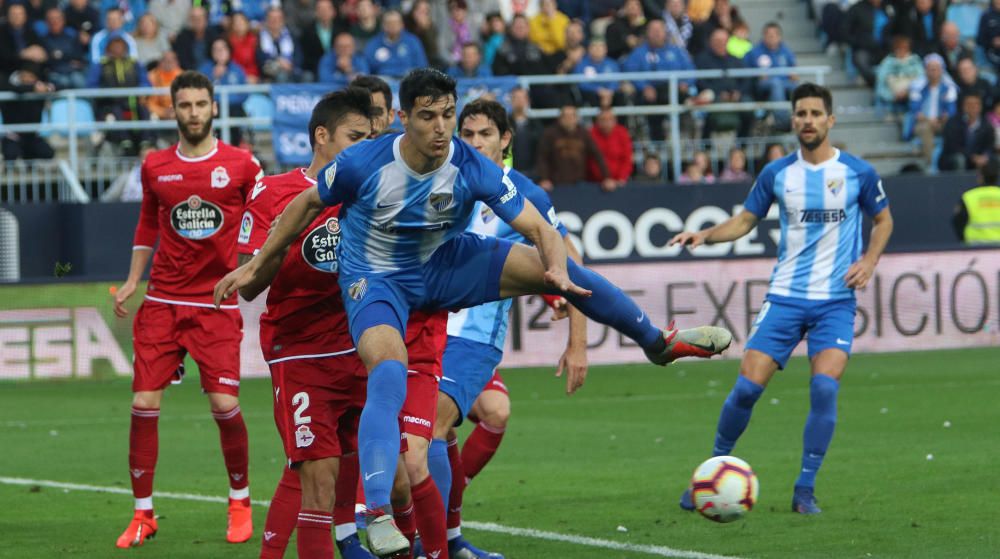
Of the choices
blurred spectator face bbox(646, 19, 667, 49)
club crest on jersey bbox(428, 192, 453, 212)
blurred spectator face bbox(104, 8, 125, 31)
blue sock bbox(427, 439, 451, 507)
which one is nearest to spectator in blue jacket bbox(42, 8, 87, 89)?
blurred spectator face bbox(104, 8, 125, 31)

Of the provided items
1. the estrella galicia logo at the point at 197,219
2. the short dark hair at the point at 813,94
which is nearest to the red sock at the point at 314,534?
the estrella galicia logo at the point at 197,219

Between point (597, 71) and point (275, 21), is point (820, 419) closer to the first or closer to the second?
point (597, 71)

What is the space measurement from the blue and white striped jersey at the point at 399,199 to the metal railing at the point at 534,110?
13583 mm

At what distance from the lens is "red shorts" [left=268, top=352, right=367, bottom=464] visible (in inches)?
283

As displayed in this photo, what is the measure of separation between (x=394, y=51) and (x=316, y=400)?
45.8 ft

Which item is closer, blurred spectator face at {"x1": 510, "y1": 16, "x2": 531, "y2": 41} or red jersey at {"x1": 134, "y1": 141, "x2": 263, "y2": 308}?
red jersey at {"x1": 134, "y1": 141, "x2": 263, "y2": 308}

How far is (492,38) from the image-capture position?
73.9 feet

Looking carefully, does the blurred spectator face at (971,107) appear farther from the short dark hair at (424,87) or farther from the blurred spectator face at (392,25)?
the short dark hair at (424,87)

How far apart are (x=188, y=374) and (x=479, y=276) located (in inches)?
450

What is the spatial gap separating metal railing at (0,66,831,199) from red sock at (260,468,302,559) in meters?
13.3

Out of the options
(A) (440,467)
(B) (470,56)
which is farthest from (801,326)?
(B) (470,56)

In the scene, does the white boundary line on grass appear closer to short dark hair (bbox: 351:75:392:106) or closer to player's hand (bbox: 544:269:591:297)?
player's hand (bbox: 544:269:591:297)

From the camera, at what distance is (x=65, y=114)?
808 inches

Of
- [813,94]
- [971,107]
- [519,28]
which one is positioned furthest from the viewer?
[971,107]
